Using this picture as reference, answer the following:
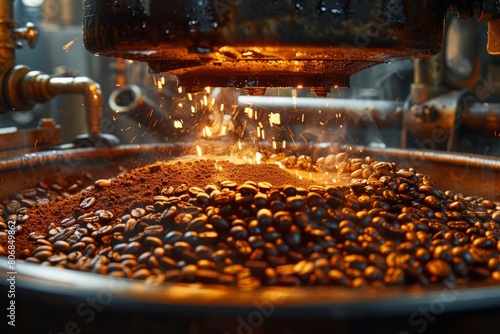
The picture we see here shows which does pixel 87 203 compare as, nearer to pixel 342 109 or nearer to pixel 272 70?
pixel 272 70

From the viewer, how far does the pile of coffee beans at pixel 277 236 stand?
1212 millimetres

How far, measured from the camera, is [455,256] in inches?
52.2

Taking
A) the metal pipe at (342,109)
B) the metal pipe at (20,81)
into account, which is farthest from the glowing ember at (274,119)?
the metal pipe at (20,81)

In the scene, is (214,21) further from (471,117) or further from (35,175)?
(471,117)

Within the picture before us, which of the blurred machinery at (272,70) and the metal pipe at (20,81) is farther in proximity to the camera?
the metal pipe at (20,81)

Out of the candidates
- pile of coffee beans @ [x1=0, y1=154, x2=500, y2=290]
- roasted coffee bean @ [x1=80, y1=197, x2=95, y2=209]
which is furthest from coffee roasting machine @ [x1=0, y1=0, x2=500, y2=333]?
roasted coffee bean @ [x1=80, y1=197, x2=95, y2=209]

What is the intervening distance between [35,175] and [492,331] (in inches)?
82.5

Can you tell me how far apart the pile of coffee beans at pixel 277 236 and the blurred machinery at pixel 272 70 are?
356 mm

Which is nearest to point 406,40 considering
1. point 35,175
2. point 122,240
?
point 122,240

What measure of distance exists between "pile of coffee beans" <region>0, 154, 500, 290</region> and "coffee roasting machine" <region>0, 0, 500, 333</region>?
286 millimetres

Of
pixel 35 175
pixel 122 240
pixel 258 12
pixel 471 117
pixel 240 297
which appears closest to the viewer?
pixel 240 297

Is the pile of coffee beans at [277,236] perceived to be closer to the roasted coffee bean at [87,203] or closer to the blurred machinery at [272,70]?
the roasted coffee bean at [87,203]

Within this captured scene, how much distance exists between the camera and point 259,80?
1.57 metres

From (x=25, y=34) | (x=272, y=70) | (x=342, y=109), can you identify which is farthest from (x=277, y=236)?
(x=342, y=109)
